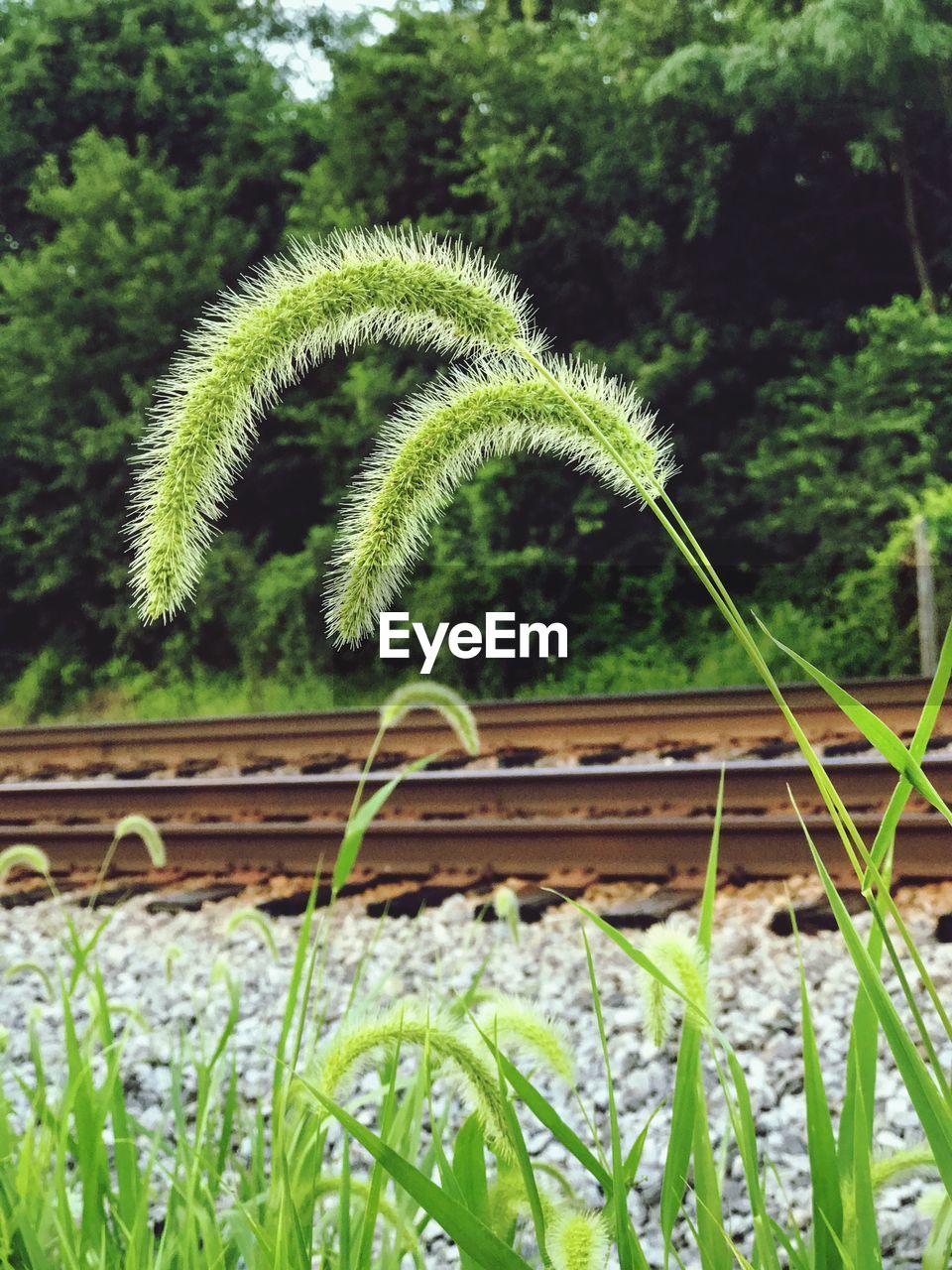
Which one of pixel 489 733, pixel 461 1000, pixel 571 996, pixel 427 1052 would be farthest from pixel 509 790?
pixel 427 1052

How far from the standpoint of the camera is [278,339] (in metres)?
1.02

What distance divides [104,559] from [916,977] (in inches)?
409

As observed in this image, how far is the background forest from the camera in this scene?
10062 mm

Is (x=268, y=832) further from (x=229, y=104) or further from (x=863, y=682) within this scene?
(x=229, y=104)

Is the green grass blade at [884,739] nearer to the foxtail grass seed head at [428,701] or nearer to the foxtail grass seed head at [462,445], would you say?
the foxtail grass seed head at [462,445]

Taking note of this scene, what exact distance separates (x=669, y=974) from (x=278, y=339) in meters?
0.59

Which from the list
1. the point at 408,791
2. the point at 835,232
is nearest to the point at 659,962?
the point at 408,791

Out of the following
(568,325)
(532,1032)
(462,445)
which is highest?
(568,325)

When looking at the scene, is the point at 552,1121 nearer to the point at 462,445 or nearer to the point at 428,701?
the point at 462,445

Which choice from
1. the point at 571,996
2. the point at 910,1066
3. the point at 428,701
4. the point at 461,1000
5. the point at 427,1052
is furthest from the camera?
the point at 571,996

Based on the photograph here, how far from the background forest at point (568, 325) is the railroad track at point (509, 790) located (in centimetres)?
348

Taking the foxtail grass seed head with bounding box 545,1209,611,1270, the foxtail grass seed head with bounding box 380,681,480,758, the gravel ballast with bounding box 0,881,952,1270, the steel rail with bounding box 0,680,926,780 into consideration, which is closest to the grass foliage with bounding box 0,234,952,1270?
the foxtail grass seed head with bounding box 545,1209,611,1270

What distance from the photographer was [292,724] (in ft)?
21.5

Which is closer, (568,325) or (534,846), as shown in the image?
(534,846)
